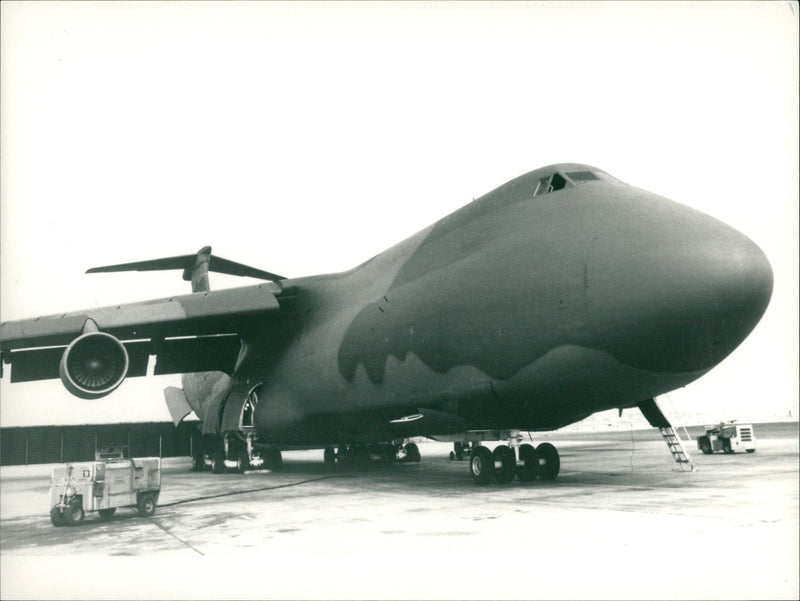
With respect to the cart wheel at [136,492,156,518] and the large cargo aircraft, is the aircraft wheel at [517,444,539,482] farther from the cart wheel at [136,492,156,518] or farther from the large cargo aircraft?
the cart wheel at [136,492,156,518]

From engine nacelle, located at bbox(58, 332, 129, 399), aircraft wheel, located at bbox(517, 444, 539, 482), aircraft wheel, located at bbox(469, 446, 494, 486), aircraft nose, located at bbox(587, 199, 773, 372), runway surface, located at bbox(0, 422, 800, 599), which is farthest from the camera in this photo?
aircraft wheel, located at bbox(517, 444, 539, 482)

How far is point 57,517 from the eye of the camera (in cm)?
857

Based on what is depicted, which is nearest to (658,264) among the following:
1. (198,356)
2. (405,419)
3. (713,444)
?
(405,419)

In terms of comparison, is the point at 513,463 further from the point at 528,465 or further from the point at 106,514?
the point at 106,514

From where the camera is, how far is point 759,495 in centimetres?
935

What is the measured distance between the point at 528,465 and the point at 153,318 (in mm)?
6932

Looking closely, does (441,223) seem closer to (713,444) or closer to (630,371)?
(630,371)

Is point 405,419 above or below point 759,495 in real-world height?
above

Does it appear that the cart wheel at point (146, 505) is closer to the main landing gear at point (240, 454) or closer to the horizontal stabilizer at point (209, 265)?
the main landing gear at point (240, 454)

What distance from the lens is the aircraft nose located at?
304 inches

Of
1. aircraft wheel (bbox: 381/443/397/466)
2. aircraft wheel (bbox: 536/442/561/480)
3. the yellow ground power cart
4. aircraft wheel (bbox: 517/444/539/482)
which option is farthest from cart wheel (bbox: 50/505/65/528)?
aircraft wheel (bbox: 381/443/397/466)

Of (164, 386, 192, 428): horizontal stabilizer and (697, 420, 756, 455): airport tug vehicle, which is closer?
(697, 420, 756, 455): airport tug vehicle

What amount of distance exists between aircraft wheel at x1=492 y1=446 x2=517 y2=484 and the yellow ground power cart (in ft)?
17.1

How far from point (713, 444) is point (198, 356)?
14183 millimetres
